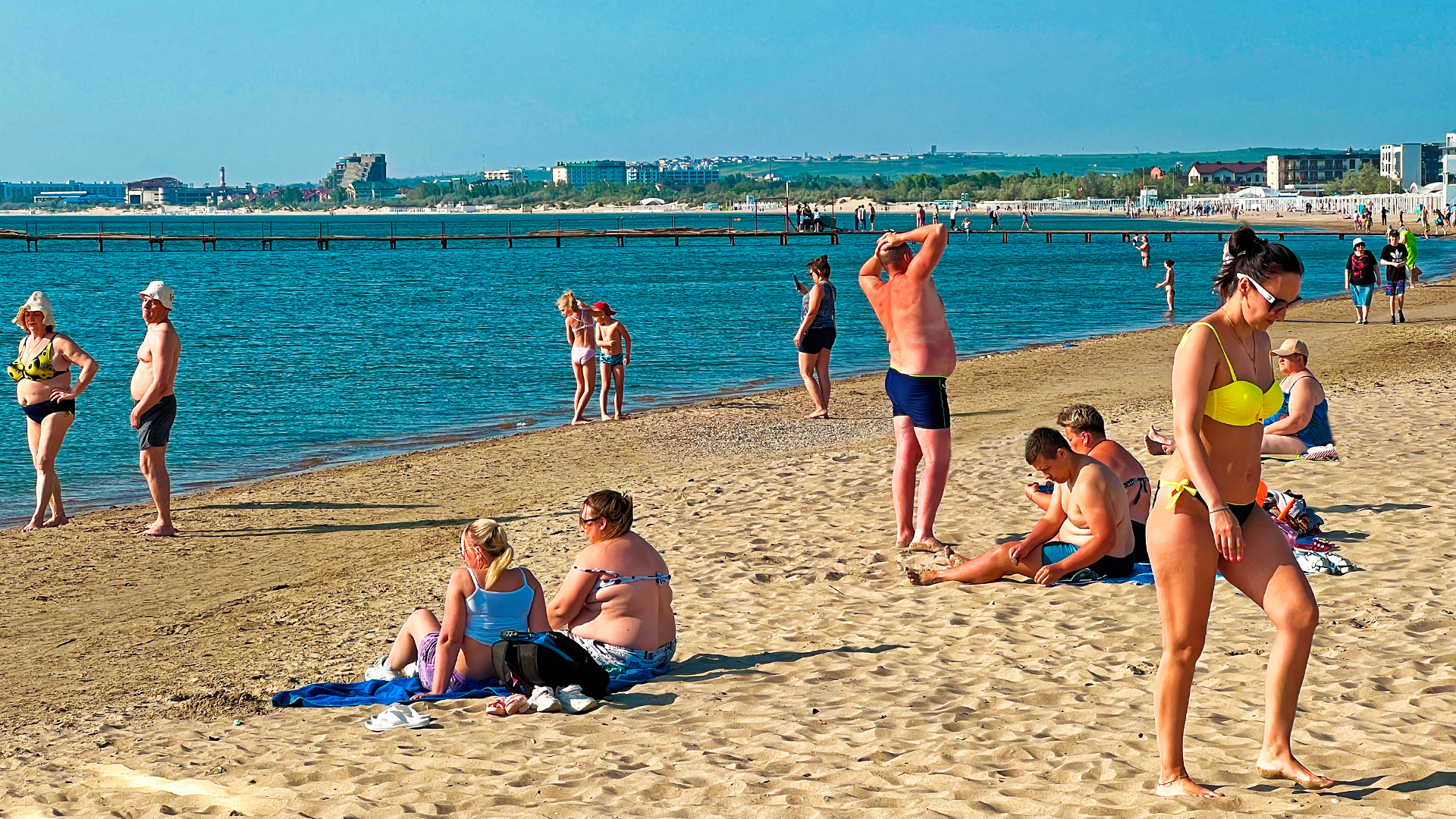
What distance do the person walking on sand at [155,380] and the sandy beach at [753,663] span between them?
2.93 ft

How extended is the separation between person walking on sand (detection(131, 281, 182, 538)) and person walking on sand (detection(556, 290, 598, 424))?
232 inches

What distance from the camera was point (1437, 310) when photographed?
27.6m

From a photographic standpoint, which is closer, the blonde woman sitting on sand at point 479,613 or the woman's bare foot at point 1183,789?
the woman's bare foot at point 1183,789

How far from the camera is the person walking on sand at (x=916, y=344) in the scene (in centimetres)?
752

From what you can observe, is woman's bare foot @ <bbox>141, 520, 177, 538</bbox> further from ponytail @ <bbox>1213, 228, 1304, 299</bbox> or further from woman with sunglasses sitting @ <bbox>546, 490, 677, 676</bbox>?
ponytail @ <bbox>1213, 228, 1304, 299</bbox>

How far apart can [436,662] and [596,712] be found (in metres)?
0.76

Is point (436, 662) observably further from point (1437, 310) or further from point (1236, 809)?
point (1437, 310)

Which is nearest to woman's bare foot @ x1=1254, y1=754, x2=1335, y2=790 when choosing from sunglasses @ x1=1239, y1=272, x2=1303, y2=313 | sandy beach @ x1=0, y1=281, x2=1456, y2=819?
sandy beach @ x1=0, y1=281, x2=1456, y2=819

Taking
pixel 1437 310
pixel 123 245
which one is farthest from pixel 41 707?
pixel 123 245

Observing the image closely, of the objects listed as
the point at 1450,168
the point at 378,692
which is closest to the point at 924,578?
the point at 378,692

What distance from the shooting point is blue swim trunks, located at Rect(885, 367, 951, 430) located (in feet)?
25.2

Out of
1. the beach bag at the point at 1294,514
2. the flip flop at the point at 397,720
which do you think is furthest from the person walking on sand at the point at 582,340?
the flip flop at the point at 397,720

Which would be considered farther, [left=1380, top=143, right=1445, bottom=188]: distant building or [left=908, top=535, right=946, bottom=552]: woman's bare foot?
[left=1380, top=143, right=1445, bottom=188]: distant building

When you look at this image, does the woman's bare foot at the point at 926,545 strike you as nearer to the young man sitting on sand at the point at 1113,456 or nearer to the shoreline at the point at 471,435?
the young man sitting on sand at the point at 1113,456
